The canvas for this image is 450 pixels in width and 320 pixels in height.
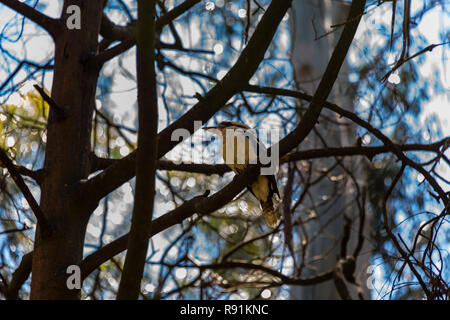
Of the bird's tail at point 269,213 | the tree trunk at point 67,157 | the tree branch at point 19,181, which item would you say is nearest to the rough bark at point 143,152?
the tree branch at point 19,181

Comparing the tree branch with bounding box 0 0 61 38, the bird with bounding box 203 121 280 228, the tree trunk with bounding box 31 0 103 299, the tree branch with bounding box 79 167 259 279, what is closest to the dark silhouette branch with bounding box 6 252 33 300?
the tree trunk with bounding box 31 0 103 299

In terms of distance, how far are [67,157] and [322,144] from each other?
10.9 ft

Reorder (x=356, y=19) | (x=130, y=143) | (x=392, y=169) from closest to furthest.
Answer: (x=356, y=19) → (x=130, y=143) → (x=392, y=169)

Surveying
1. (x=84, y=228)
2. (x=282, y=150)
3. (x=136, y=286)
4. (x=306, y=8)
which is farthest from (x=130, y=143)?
(x=306, y=8)

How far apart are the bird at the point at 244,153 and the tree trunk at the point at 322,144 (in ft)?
6.09

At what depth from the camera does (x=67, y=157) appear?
233 centimetres

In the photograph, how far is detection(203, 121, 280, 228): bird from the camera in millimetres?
3182

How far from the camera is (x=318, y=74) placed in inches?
232

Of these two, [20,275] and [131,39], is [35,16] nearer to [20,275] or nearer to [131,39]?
[131,39]


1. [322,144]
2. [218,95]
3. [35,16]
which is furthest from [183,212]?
[322,144]

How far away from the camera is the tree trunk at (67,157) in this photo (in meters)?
2.19

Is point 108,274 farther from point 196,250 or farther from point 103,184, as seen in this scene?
point 103,184

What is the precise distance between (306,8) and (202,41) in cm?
235

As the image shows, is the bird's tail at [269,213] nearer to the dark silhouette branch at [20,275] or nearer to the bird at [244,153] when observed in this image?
the bird at [244,153]
